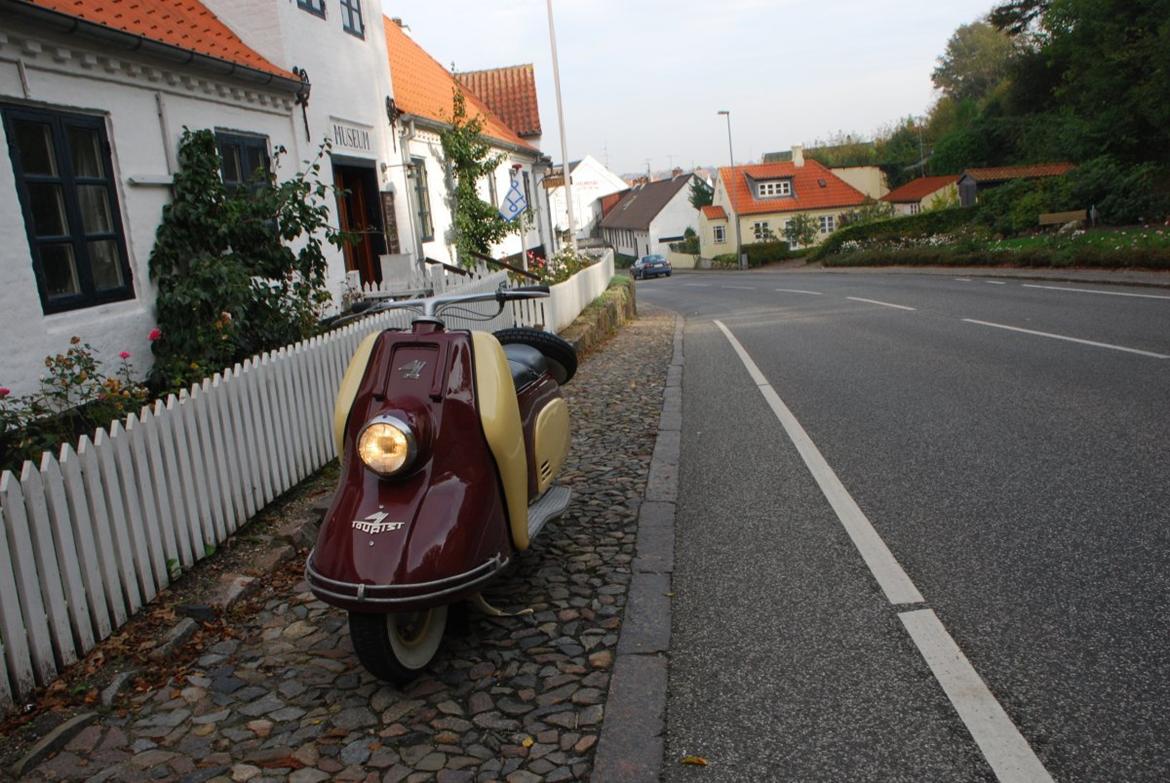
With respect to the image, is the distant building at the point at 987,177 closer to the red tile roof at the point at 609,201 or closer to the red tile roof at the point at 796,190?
the red tile roof at the point at 796,190

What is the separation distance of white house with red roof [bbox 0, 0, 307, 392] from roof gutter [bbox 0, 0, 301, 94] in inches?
0.6

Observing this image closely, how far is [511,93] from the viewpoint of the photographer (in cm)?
2906

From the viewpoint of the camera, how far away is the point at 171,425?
15.7ft

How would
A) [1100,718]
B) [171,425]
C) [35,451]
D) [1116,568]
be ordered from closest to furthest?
[1100,718], [1116,568], [171,425], [35,451]

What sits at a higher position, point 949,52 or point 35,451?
point 949,52

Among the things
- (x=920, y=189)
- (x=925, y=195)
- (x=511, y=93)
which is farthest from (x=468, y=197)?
(x=920, y=189)

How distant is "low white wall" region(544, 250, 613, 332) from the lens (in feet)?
44.6

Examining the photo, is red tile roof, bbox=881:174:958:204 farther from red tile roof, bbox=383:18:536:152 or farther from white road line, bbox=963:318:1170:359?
white road line, bbox=963:318:1170:359

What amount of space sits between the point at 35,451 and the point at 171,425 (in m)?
1.47

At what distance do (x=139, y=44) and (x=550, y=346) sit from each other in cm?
554

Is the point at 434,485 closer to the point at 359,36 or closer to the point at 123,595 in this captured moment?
the point at 123,595

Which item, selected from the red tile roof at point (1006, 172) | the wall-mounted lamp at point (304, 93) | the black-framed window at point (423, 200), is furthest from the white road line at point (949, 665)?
the red tile roof at point (1006, 172)

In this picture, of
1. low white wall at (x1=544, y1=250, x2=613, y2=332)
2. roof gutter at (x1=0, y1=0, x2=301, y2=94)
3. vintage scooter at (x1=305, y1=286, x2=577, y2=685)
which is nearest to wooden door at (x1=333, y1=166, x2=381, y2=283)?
low white wall at (x1=544, y1=250, x2=613, y2=332)

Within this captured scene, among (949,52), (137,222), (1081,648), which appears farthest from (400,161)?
(949,52)
